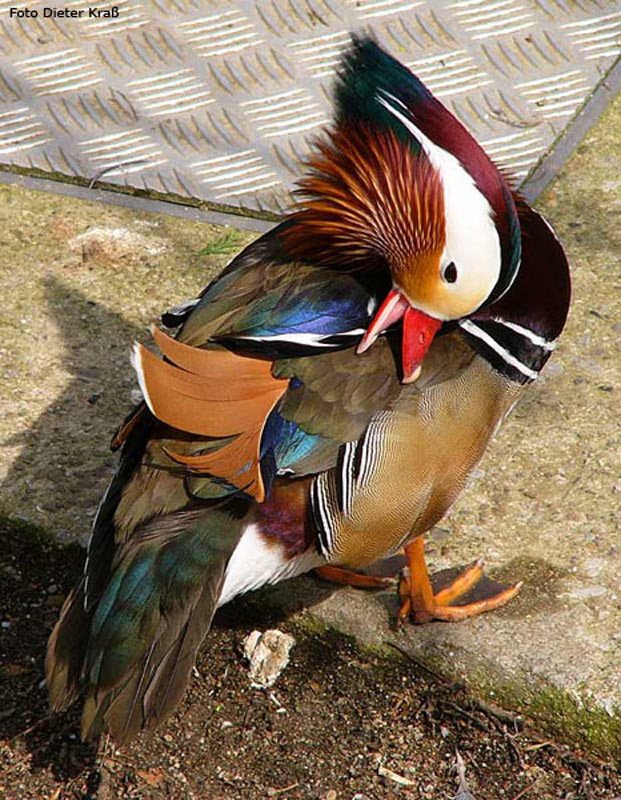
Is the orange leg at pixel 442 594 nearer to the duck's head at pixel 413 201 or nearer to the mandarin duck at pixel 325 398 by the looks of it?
the mandarin duck at pixel 325 398

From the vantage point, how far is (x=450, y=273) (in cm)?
224

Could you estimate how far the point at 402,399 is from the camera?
7.79 ft

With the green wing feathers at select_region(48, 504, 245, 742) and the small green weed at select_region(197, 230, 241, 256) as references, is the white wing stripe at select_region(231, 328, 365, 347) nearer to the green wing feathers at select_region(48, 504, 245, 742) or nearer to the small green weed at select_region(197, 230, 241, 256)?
the green wing feathers at select_region(48, 504, 245, 742)

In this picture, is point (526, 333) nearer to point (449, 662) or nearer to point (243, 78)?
point (449, 662)

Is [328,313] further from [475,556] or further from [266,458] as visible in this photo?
[475,556]

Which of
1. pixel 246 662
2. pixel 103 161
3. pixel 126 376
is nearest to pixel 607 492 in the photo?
pixel 246 662

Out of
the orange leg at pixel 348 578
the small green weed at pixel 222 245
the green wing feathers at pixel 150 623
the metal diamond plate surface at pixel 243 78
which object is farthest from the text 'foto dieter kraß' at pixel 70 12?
the green wing feathers at pixel 150 623

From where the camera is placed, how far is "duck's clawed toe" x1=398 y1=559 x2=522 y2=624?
2.65m

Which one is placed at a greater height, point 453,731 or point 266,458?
point 266,458

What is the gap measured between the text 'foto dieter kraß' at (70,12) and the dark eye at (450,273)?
2.82 m

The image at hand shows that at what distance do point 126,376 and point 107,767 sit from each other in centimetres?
115

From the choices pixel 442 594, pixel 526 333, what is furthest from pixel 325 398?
pixel 442 594

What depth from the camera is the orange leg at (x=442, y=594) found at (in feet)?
8.70

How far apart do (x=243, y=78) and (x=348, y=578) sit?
7.15 ft
